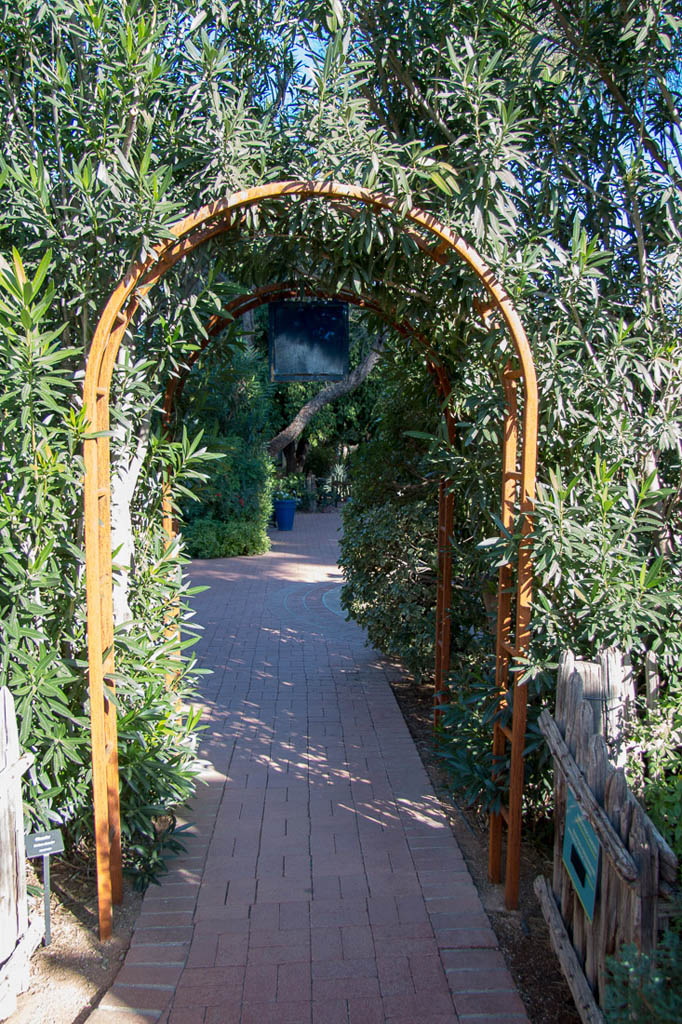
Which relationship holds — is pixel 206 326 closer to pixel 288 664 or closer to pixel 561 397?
pixel 561 397

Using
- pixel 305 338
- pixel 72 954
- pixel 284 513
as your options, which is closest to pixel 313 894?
pixel 72 954

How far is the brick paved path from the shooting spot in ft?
8.82

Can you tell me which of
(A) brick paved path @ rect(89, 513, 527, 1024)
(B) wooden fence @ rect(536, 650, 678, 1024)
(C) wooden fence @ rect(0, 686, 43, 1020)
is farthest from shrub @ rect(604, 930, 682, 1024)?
(C) wooden fence @ rect(0, 686, 43, 1020)

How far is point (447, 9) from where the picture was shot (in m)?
3.36

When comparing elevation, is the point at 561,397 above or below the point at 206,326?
below

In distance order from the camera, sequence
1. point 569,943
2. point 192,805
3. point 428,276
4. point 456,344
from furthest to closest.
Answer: point 192,805, point 456,344, point 428,276, point 569,943

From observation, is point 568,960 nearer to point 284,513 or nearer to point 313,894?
point 313,894

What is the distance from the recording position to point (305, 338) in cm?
423

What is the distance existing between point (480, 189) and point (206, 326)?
1.61m

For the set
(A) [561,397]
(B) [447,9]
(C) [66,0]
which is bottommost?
(A) [561,397]

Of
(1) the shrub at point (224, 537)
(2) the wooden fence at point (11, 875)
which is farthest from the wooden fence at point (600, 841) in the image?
(1) the shrub at point (224, 537)

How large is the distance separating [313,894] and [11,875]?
1302 mm

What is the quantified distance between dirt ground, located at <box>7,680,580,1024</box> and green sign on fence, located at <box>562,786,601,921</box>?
0.47 meters

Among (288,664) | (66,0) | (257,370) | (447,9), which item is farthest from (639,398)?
(257,370)
